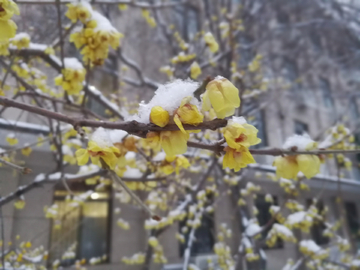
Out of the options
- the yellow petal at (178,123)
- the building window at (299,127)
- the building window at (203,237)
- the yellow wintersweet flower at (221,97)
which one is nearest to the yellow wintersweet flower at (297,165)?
the yellow wintersweet flower at (221,97)

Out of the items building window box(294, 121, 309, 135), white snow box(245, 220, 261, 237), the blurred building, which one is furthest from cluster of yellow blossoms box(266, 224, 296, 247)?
building window box(294, 121, 309, 135)

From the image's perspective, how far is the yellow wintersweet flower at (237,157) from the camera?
75cm

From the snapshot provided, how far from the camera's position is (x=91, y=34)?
150 centimetres

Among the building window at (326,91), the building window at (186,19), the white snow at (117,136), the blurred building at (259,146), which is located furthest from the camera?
the building window at (326,91)

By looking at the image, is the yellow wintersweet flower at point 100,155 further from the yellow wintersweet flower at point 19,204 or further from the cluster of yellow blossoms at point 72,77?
the yellow wintersweet flower at point 19,204

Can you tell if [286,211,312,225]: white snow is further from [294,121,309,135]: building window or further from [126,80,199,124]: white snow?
[294,121,309,135]: building window

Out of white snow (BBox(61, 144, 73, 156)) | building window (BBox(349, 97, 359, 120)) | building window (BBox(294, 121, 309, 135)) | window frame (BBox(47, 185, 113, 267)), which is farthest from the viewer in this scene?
building window (BBox(349, 97, 359, 120))

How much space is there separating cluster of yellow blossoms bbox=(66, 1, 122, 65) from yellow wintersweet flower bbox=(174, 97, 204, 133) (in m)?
1.04

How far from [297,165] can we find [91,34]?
1.28 metres

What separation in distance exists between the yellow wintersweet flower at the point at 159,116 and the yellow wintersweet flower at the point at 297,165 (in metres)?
0.55

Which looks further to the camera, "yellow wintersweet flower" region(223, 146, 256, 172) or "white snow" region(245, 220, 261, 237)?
"white snow" region(245, 220, 261, 237)

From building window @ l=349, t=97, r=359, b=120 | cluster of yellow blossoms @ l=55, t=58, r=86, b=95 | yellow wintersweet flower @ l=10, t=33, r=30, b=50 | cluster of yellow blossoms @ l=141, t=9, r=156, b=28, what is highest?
building window @ l=349, t=97, r=359, b=120

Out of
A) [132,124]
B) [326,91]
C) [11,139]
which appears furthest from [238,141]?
[326,91]

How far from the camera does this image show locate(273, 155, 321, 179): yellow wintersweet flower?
3.12 feet
